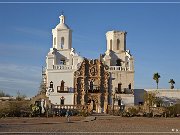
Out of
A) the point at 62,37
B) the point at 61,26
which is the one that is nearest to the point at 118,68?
the point at 62,37

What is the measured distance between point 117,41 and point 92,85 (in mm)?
8977

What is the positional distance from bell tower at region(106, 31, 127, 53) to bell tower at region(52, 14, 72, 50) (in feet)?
22.7

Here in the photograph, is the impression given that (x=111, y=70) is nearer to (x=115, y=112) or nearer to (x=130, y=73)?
(x=130, y=73)

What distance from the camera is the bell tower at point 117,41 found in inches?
2637

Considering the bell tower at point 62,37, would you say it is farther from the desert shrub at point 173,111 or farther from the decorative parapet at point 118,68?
the desert shrub at point 173,111

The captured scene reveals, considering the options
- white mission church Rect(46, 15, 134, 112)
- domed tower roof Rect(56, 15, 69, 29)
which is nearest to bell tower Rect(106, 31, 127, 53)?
white mission church Rect(46, 15, 134, 112)

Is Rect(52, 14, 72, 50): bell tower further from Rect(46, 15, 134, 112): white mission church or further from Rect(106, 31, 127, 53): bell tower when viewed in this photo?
Rect(106, 31, 127, 53): bell tower

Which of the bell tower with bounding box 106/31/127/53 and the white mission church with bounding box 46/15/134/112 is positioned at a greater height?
the bell tower with bounding box 106/31/127/53

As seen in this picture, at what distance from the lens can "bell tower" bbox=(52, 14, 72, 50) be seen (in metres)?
65.9

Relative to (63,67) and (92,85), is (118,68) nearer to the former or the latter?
(92,85)

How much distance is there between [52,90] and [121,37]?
49.3 feet

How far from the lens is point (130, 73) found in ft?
210

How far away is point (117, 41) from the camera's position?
6744cm

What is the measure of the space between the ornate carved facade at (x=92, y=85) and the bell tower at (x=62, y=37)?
180 inches
